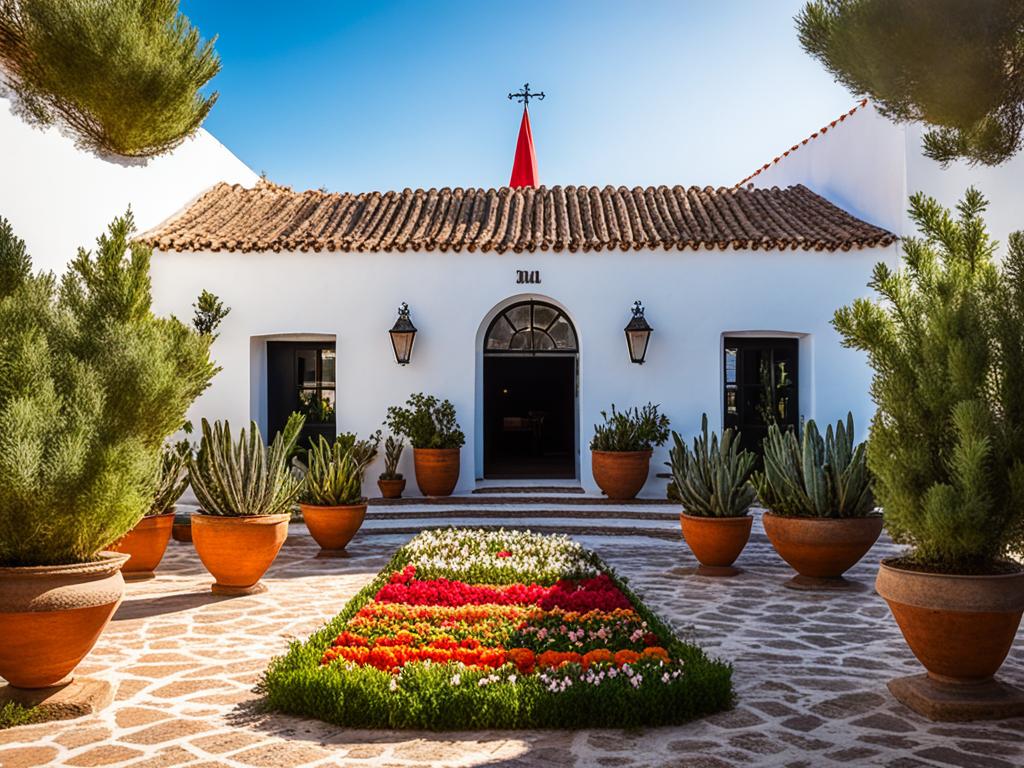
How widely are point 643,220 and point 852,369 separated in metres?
3.96

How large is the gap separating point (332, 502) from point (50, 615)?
4.76 meters

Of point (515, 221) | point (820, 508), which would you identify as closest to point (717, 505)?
point (820, 508)

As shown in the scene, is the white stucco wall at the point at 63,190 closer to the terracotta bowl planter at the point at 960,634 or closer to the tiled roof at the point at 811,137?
the terracotta bowl planter at the point at 960,634

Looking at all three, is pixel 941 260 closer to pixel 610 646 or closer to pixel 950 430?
pixel 950 430

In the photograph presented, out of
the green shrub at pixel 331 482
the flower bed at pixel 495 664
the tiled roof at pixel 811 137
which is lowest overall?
the flower bed at pixel 495 664

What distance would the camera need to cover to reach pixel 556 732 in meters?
4.52

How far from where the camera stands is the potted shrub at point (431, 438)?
12625 mm

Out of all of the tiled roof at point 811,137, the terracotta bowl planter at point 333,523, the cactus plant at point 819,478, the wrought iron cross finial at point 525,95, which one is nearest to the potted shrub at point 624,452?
the terracotta bowl planter at point 333,523

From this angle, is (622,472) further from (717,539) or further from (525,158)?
(525,158)

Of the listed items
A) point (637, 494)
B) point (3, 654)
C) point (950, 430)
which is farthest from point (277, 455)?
point (637, 494)

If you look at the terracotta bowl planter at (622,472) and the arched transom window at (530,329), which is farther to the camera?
the arched transom window at (530,329)

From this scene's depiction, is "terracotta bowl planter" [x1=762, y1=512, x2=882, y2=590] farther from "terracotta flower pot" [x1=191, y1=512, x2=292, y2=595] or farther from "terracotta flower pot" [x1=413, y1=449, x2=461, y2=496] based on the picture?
"terracotta flower pot" [x1=413, y1=449, x2=461, y2=496]

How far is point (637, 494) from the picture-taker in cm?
1280

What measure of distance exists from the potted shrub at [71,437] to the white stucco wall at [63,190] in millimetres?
2970
